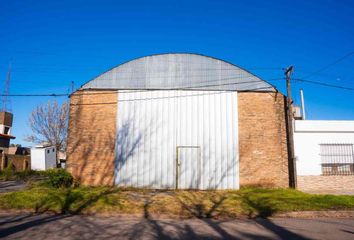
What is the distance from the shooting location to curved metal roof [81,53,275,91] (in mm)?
17453

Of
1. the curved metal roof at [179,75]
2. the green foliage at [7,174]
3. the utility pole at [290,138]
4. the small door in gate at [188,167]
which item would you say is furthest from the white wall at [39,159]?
the utility pole at [290,138]

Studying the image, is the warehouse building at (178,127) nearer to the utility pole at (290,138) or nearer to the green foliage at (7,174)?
the utility pole at (290,138)

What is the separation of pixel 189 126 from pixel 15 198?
8854mm

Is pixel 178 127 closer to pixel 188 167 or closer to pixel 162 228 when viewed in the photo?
pixel 188 167

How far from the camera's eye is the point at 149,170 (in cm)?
1662

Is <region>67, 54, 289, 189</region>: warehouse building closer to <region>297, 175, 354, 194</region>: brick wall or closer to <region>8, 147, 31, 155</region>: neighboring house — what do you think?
<region>297, 175, 354, 194</region>: brick wall

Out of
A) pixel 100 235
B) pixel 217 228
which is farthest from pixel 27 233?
pixel 217 228

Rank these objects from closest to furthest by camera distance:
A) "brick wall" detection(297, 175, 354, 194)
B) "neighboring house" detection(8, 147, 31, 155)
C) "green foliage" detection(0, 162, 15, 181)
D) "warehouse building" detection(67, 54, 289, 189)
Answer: "warehouse building" detection(67, 54, 289, 189)
"brick wall" detection(297, 175, 354, 194)
"green foliage" detection(0, 162, 15, 181)
"neighboring house" detection(8, 147, 31, 155)

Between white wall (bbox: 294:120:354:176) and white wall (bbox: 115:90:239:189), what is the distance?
12.8 ft

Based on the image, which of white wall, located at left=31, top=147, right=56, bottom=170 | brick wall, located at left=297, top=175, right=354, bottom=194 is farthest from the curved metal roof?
white wall, located at left=31, top=147, right=56, bottom=170

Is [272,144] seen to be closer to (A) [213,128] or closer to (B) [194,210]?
(A) [213,128]

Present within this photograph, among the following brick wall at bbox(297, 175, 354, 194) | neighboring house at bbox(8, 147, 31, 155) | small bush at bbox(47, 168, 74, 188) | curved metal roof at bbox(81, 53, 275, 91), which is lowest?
brick wall at bbox(297, 175, 354, 194)

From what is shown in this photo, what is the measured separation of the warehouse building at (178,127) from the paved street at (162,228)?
6.79 metres

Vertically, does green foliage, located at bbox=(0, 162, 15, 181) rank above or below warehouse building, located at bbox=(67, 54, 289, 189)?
below
